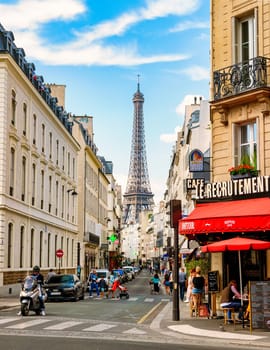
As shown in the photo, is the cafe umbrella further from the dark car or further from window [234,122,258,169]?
the dark car

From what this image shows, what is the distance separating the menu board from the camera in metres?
16.7

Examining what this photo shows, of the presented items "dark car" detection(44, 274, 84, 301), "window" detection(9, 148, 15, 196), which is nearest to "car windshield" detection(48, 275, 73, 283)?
"dark car" detection(44, 274, 84, 301)

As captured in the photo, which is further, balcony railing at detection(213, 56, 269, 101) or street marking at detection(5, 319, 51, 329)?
balcony railing at detection(213, 56, 269, 101)

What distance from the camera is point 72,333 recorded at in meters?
16.6

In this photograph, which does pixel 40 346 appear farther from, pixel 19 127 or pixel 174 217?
pixel 19 127

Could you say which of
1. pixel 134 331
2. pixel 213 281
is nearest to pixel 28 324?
pixel 134 331

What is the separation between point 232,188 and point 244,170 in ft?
2.27

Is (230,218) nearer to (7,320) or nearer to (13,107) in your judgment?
(7,320)

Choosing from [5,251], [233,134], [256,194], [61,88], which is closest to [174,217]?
[256,194]

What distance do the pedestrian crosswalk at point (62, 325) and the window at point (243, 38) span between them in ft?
31.4

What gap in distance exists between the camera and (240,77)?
2116 cm

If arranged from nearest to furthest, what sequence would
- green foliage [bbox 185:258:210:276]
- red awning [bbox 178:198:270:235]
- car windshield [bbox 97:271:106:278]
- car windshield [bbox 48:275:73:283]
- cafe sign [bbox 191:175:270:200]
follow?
red awning [bbox 178:198:270:235], cafe sign [bbox 191:175:270:200], green foliage [bbox 185:258:210:276], car windshield [bbox 48:275:73:283], car windshield [bbox 97:271:106:278]

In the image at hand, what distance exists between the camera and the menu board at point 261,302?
656 inches

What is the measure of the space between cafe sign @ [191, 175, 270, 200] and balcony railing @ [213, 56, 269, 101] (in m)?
2.90
